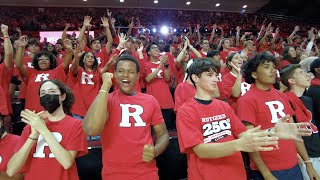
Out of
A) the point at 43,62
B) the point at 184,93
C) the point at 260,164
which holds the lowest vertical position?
the point at 260,164

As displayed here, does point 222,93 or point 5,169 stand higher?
point 222,93

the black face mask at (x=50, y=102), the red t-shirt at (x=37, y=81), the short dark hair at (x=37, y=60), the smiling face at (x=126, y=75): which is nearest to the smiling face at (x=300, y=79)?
the smiling face at (x=126, y=75)

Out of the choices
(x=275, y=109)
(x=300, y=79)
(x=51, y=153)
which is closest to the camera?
(x=51, y=153)

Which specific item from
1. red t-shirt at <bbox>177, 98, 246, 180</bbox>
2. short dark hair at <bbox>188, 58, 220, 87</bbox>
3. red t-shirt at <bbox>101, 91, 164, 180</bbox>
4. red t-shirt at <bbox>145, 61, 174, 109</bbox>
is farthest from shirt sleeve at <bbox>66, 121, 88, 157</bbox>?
red t-shirt at <bbox>145, 61, 174, 109</bbox>

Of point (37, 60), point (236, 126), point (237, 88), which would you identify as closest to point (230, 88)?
point (237, 88)

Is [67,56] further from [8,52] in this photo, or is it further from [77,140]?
[77,140]

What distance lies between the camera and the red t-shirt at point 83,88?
4.28 meters

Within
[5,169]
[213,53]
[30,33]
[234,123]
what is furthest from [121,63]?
[30,33]

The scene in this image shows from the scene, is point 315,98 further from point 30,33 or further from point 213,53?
point 30,33

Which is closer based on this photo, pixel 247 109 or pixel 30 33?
pixel 247 109

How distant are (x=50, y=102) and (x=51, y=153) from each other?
1.22 ft

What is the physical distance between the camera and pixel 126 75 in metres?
2.39

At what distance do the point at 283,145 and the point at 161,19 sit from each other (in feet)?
65.3

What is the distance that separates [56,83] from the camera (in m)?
2.46
